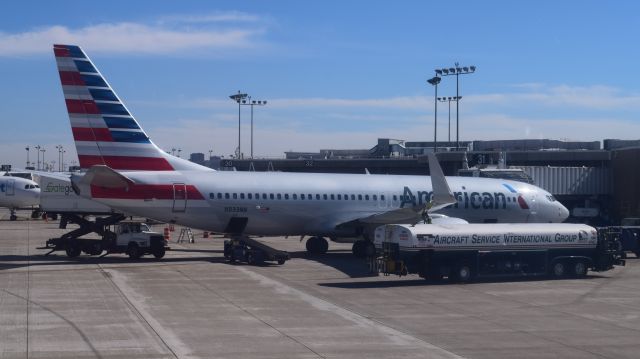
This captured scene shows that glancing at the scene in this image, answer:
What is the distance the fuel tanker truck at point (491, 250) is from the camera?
30.7m

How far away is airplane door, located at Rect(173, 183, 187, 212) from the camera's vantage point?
36.6m

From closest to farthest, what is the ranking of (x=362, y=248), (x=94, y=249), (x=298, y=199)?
1. (x=94, y=249)
2. (x=298, y=199)
3. (x=362, y=248)

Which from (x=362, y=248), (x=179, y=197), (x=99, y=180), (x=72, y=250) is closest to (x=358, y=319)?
(x=99, y=180)

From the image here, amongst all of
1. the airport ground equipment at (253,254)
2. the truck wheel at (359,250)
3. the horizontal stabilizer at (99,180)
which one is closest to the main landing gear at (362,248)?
the truck wheel at (359,250)

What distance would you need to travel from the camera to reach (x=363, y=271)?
34.4 m

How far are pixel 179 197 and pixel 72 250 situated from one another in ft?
20.1

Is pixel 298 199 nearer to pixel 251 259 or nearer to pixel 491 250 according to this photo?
pixel 251 259

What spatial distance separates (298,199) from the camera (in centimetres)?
4028

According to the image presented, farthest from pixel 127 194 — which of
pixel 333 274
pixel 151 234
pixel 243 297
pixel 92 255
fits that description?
pixel 243 297

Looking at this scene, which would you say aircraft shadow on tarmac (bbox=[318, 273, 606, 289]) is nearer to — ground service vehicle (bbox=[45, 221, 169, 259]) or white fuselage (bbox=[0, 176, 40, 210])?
ground service vehicle (bbox=[45, 221, 169, 259])

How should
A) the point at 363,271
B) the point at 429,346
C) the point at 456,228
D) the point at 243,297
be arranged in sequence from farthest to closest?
the point at 363,271 → the point at 456,228 → the point at 243,297 → the point at 429,346

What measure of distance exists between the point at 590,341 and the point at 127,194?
21.9 metres

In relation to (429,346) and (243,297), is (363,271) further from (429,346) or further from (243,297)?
(429,346)

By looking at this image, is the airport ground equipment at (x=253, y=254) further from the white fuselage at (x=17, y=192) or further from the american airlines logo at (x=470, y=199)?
the white fuselage at (x=17, y=192)
